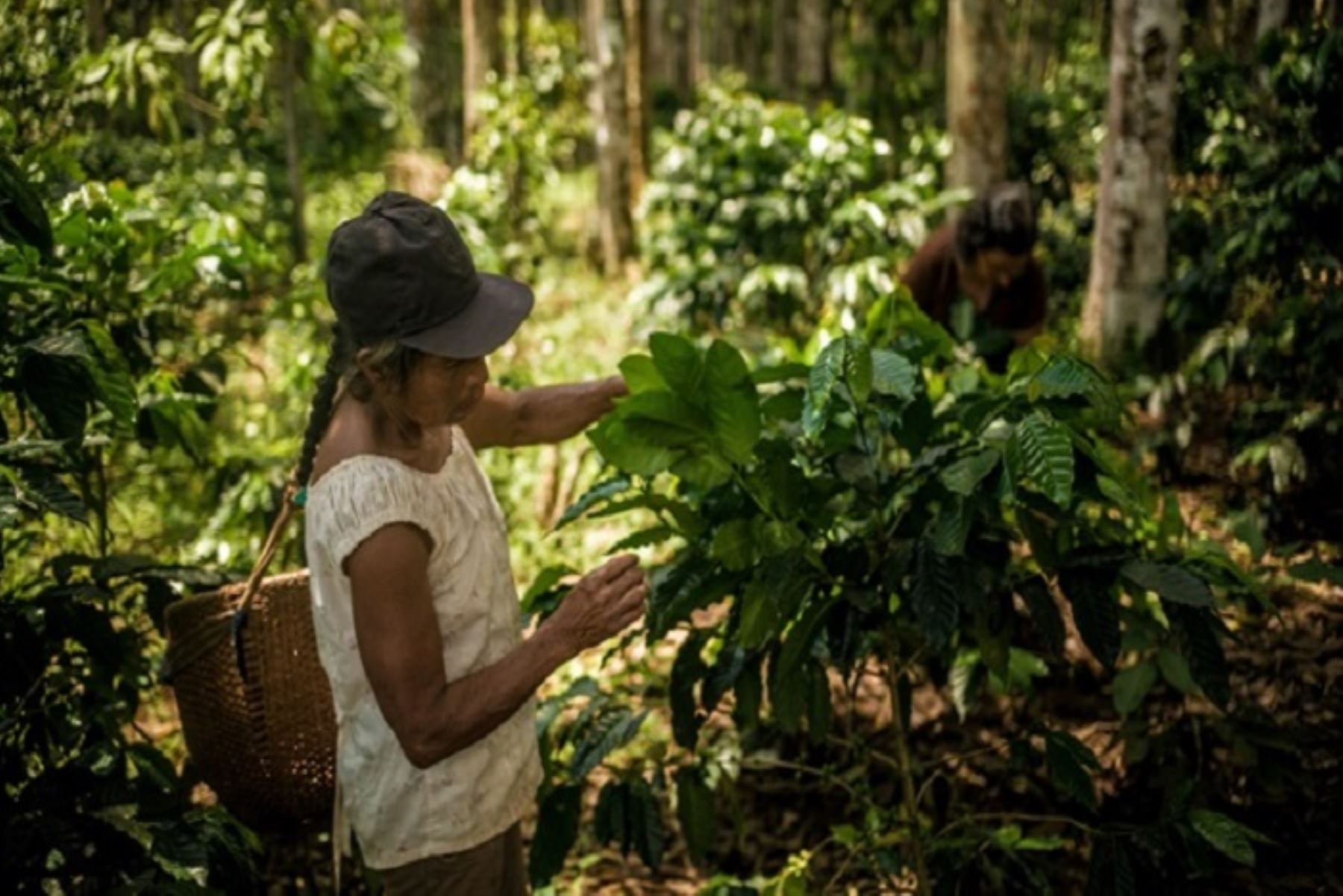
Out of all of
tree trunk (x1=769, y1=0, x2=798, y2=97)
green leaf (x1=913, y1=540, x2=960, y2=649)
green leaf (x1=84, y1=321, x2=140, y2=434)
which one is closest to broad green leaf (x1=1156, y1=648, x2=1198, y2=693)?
green leaf (x1=913, y1=540, x2=960, y2=649)

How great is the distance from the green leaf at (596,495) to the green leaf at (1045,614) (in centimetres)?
80

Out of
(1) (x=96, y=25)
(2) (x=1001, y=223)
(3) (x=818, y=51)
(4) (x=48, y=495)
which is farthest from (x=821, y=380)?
(3) (x=818, y=51)

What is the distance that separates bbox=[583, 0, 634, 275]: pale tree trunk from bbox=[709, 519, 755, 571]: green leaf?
910 cm

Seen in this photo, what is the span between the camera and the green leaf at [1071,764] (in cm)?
233

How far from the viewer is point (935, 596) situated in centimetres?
217

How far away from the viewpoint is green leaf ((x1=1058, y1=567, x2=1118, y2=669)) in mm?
2131

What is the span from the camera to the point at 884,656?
2699 millimetres

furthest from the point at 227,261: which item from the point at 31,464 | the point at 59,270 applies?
the point at 31,464

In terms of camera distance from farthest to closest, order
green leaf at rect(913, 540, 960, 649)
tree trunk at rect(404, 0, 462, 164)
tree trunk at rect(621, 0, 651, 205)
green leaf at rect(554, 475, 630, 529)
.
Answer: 1. tree trunk at rect(404, 0, 462, 164)
2. tree trunk at rect(621, 0, 651, 205)
3. green leaf at rect(554, 475, 630, 529)
4. green leaf at rect(913, 540, 960, 649)

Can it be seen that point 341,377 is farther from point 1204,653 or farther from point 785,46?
point 785,46

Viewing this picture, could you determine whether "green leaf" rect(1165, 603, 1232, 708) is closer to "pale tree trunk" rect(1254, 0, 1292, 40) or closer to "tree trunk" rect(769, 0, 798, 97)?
"pale tree trunk" rect(1254, 0, 1292, 40)

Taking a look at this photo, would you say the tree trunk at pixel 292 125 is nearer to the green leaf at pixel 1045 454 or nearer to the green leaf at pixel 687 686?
the green leaf at pixel 687 686

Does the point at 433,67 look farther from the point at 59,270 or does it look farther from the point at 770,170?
the point at 59,270

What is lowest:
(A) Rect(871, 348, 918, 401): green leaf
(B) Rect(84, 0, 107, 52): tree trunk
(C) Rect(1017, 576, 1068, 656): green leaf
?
(C) Rect(1017, 576, 1068, 656): green leaf
